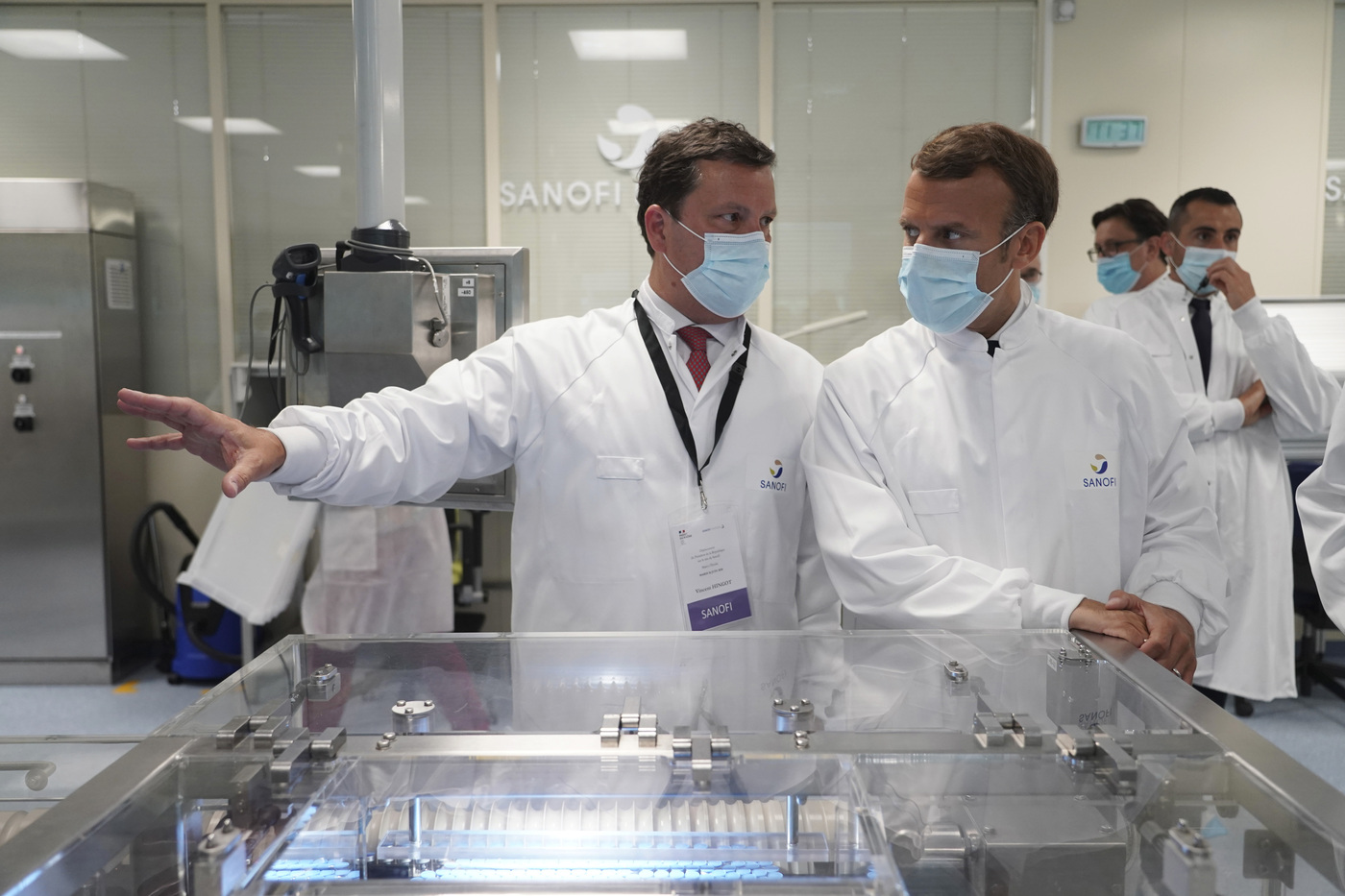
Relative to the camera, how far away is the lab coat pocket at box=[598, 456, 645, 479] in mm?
1836

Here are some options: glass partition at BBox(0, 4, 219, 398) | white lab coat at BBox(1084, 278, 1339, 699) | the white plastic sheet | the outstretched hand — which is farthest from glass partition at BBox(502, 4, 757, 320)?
the outstretched hand

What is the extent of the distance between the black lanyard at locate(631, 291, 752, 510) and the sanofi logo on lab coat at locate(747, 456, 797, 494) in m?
0.08

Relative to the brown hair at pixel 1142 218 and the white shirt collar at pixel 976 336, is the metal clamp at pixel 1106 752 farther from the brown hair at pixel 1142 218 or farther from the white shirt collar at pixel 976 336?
the brown hair at pixel 1142 218

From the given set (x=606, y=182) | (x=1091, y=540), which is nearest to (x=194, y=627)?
(x=606, y=182)

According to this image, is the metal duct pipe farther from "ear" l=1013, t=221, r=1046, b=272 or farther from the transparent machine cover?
"ear" l=1013, t=221, r=1046, b=272

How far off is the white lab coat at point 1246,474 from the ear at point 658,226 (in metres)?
2.17

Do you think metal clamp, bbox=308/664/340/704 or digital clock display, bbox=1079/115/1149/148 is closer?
metal clamp, bbox=308/664/340/704

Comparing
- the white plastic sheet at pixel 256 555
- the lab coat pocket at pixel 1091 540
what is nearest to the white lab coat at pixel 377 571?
the white plastic sheet at pixel 256 555

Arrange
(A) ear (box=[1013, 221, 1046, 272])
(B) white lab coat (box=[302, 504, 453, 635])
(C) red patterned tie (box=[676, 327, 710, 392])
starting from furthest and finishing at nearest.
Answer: (B) white lab coat (box=[302, 504, 453, 635]) < (C) red patterned tie (box=[676, 327, 710, 392]) < (A) ear (box=[1013, 221, 1046, 272])

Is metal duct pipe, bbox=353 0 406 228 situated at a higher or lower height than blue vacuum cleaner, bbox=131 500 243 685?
higher

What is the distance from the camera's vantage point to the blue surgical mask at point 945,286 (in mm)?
1664

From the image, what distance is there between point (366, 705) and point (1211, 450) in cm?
324

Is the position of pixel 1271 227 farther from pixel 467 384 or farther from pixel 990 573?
pixel 467 384

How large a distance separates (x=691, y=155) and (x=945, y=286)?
1.84 ft
